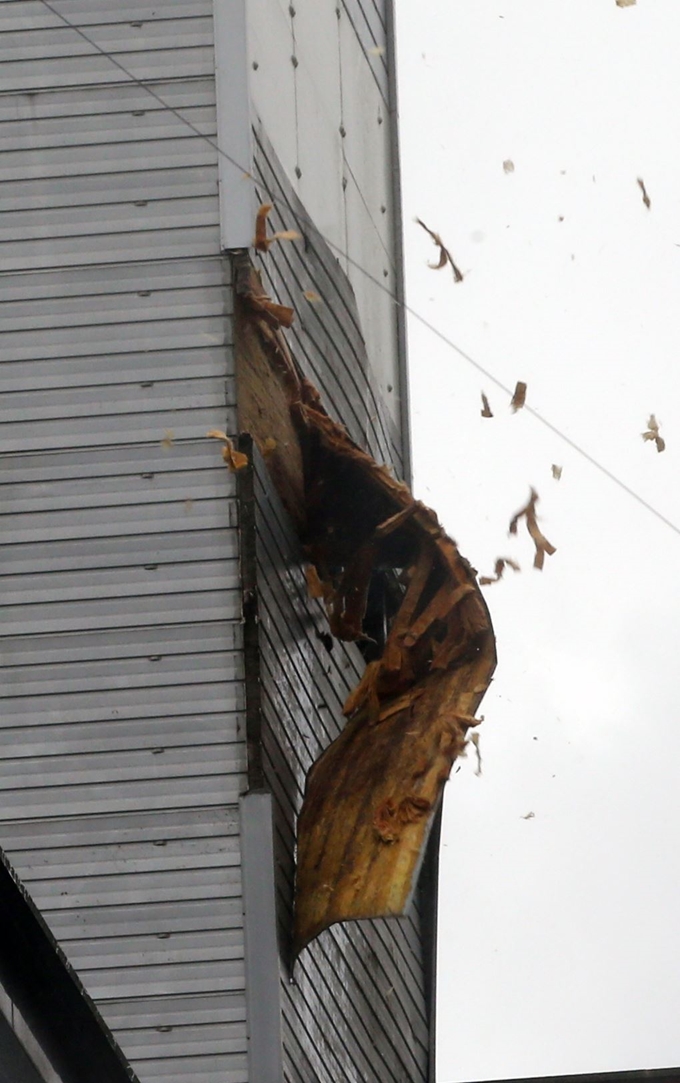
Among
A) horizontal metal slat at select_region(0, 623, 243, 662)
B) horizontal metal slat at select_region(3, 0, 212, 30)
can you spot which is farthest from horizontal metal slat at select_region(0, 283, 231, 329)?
horizontal metal slat at select_region(3, 0, 212, 30)

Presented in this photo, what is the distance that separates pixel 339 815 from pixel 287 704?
2.76 ft

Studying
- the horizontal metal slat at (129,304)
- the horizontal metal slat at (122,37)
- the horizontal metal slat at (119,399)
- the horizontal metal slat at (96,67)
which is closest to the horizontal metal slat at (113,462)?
the horizontal metal slat at (119,399)

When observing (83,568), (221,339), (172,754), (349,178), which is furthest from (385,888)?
(349,178)

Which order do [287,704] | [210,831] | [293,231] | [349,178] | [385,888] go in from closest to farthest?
[385,888] < [210,831] < [287,704] < [293,231] < [349,178]

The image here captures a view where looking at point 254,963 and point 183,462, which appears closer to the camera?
point 254,963

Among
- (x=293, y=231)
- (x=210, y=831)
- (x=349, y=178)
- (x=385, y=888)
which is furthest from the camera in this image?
(x=349, y=178)

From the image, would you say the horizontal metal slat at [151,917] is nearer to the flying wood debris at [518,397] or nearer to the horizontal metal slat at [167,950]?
the horizontal metal slat at [167,950]

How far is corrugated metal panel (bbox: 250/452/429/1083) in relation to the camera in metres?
8.88

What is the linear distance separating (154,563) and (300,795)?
174 centimetres

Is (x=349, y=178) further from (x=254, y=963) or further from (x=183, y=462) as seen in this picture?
(x=254, y=963)

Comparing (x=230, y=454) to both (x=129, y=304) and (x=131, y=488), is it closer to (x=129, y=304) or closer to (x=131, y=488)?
(x=131, y=488)

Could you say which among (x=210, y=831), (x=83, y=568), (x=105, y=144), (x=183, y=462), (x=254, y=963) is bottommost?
(x=254, y=963)

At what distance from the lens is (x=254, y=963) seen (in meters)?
8.50

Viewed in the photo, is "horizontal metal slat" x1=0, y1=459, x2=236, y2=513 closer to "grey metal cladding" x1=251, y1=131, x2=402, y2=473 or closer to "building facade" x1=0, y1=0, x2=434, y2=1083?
"building facade" x1=0, y1=0, x2=434, y2=1083
